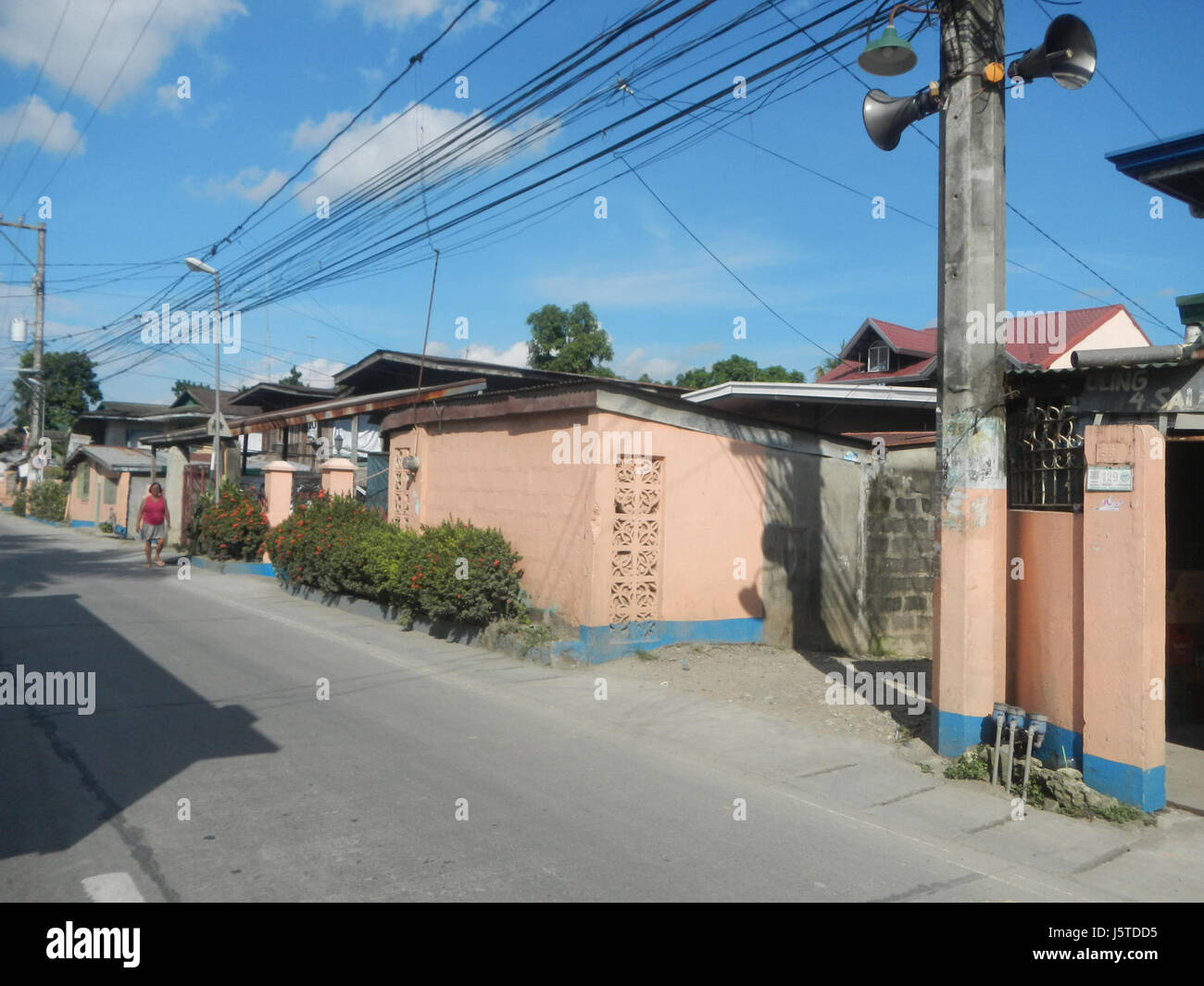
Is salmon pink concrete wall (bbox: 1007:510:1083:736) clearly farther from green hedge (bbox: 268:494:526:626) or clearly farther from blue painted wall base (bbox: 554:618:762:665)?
green hedge (bbox: 268:494:526:626)

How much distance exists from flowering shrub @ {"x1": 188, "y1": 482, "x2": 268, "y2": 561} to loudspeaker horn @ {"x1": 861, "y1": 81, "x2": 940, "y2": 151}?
15445mm

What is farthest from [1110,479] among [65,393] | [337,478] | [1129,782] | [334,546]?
[65,393]

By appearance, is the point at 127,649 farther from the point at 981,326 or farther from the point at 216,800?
the point at 981,326

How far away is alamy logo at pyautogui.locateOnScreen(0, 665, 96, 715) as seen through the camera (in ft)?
28.0

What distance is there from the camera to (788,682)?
32.7 feet

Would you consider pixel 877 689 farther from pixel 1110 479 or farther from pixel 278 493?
pixel 278 493

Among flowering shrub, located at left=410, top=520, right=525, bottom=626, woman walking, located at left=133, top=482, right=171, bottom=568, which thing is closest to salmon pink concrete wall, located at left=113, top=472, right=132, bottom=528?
woman walking, located at left=133, top=482, right=171, bottom=568

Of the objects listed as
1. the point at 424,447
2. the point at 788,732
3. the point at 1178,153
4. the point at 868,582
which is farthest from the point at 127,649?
the point at 1178,153

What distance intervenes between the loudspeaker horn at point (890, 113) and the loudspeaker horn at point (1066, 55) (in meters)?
0.82

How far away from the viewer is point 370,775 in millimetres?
6566

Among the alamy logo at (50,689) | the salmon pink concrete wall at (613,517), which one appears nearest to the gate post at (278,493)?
the salmon pink concrete wall at (613,517)

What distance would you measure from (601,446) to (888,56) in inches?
192
